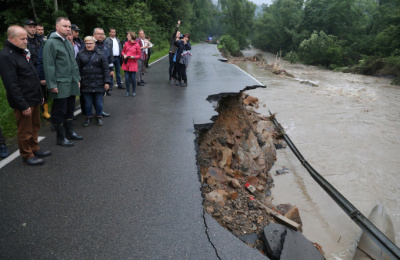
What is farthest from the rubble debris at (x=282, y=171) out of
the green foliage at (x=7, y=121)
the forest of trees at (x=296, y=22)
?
the forest of trees at (x=296, y=22)

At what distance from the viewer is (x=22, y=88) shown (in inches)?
164

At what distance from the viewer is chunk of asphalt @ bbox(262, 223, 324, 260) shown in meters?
3.17

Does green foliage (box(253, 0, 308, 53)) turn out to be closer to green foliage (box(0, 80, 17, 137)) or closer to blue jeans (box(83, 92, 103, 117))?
blue jeans (box(83, 92, 103, 117))

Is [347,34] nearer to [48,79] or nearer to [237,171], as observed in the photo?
[237,171]

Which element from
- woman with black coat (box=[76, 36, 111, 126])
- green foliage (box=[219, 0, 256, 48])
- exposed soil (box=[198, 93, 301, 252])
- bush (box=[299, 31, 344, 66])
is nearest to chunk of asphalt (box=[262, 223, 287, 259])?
exposed soil (box=[198, 93, 301, 252])

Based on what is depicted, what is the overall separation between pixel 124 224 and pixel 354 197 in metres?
6.72

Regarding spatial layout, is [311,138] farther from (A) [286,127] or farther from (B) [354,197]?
(B) [354,197]

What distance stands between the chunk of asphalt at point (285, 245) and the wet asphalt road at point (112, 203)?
1.29 ft

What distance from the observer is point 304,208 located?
21.7 feet

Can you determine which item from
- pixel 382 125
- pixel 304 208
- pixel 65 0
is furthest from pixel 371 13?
pixel 304 208

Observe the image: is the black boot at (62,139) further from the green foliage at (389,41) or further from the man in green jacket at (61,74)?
the green foliage at (389,41)

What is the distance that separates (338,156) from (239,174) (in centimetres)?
546

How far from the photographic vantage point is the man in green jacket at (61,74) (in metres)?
4.65

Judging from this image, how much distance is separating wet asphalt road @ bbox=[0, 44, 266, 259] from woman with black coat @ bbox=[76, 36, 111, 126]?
0.79 m
